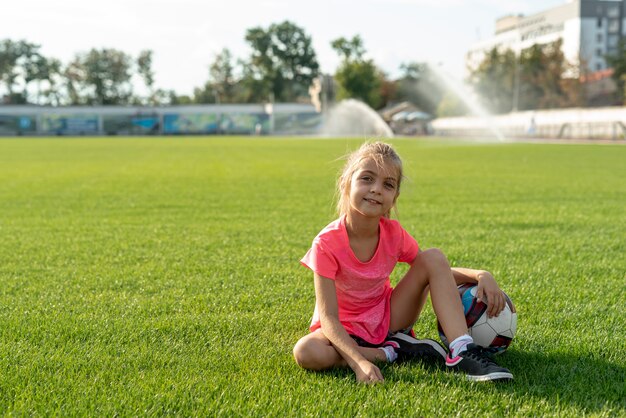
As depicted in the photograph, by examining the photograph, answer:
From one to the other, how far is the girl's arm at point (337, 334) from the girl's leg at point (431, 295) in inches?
17.4

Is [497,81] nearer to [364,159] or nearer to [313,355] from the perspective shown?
[364,159]

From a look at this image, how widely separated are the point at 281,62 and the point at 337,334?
111425 mm

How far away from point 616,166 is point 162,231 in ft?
48.7

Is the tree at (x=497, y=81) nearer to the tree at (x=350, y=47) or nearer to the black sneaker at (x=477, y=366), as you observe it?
the tree at (x=350, y=47)

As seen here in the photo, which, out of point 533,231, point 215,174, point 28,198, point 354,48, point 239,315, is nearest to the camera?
point 239,315

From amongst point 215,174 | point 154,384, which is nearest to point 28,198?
point 215,174

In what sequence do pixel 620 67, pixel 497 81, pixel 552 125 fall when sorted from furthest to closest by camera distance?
pixel 497 81, pixel 620 67, pixel 552 125


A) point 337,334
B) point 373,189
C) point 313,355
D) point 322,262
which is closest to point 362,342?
point 337,334

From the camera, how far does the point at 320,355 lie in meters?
3.28

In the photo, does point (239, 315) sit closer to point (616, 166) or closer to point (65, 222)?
point (65, 222)

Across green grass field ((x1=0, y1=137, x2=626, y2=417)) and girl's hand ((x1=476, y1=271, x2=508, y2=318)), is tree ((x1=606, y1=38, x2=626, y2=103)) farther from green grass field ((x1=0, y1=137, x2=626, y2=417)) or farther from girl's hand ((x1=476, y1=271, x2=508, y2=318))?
girl's hand ((x1=476, y1=271, x2=508, y2=318))

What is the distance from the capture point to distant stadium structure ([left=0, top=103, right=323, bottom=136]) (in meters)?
89.6

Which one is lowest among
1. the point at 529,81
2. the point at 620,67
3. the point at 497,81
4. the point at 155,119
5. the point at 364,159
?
the point at 364,159

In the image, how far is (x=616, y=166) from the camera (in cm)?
1855
